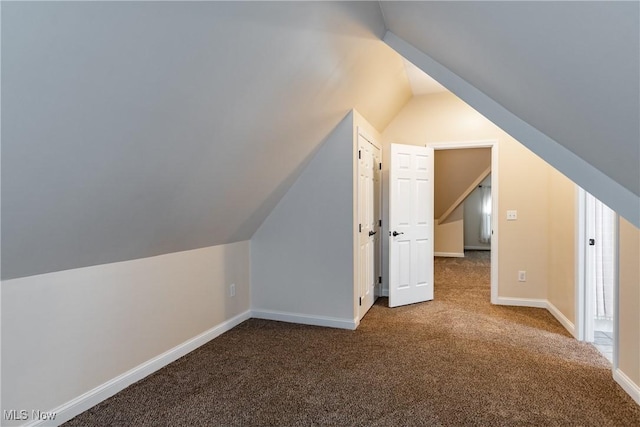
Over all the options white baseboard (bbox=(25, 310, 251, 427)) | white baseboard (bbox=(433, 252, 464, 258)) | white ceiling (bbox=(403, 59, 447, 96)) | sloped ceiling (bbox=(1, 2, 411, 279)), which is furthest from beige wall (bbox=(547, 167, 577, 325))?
white baseboard (bbox=(433, 252, 464, 258))

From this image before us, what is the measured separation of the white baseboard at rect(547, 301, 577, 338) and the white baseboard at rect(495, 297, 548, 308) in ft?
0.30

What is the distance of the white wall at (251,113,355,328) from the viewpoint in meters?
3.27

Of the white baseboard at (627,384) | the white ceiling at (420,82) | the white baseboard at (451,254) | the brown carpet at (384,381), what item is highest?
the white ceiling at (420,82)

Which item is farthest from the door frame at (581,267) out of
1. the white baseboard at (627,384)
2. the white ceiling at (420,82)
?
the white ceiling at (420,82)

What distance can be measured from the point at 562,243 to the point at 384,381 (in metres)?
2.50

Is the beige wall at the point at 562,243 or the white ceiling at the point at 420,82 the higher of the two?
the white ceiling at the point at 420,82

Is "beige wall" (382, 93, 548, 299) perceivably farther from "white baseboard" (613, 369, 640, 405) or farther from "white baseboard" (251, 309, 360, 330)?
"white baseboard" (251, 309, 360, 330)

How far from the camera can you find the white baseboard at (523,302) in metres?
3.99

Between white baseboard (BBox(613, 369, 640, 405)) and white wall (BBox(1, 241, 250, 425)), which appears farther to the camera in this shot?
white baseboard (BBox(613, 369, 640, 405))

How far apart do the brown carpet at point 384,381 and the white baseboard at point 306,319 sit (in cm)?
9

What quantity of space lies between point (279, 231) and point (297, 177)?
60 cm

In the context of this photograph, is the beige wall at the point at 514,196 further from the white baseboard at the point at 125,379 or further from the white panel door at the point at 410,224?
the white baseboard at the point at 125,379

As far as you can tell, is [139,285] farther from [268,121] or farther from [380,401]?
[380,401]

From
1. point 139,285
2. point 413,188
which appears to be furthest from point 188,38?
point 413,188
